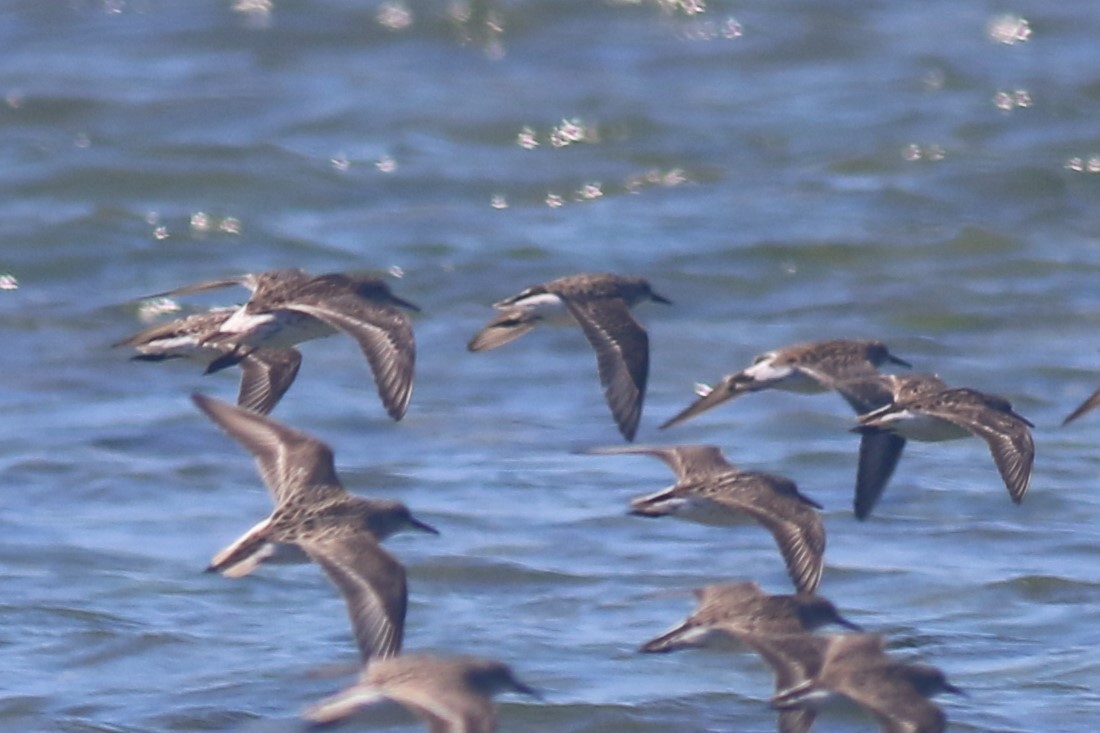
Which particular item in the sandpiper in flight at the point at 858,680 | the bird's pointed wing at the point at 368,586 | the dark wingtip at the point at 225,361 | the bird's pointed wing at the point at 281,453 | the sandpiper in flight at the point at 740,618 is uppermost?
the dark wingtip at the point at 225,361

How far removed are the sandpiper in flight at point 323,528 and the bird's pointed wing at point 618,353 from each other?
0.87 meters

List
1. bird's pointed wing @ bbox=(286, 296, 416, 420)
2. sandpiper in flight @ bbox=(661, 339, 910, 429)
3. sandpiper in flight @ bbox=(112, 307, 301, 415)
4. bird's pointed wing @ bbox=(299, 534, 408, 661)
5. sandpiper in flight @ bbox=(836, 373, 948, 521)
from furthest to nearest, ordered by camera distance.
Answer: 1. sandpiper in flight @ bbox=(836, 373, 948, 521)
2. sandpiper in flight @ bbox=(661, 339, 910, 429)
3. sandpiper in flight @ bbox=(112, 307, 301, 415)
4. bird's pointed wing @ bbox=(286, 296, 416, 420)
5. bird's pointed wing @ bbox=(299, 534, 408, 661)

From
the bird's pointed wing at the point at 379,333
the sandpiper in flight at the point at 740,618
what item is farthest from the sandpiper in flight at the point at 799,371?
the bird's pointed wing at the point at 379,333

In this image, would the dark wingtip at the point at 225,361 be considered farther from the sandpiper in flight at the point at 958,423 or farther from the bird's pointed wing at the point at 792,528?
the sandpiper in flight at the point at 958,423

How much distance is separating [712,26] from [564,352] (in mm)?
8958

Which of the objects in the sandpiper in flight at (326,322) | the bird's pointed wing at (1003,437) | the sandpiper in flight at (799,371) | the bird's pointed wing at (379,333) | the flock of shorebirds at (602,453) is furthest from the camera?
the sandpiper in flight at (799,371)

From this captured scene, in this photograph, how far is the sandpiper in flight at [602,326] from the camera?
25.8ft

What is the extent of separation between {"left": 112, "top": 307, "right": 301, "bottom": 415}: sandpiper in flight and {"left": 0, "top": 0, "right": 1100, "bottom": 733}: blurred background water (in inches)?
41.8

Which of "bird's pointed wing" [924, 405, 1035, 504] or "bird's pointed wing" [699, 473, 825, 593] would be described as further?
"bird's pointed wing" [924, 405, 1035, 504]

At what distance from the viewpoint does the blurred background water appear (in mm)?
8945

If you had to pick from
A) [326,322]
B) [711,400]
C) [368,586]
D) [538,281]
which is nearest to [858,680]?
[368,586]

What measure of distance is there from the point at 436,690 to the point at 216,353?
1804 mm

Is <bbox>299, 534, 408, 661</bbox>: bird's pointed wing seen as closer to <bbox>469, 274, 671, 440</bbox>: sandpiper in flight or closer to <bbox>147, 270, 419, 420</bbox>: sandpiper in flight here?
<bbox>147, 270, 419, 420</bbox>: sandpiper in flight

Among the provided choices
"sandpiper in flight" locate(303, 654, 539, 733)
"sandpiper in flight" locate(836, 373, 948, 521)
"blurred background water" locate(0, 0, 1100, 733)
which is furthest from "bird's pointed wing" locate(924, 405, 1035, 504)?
"sandpiper in flight" locate(303, 654, 539, 733)
